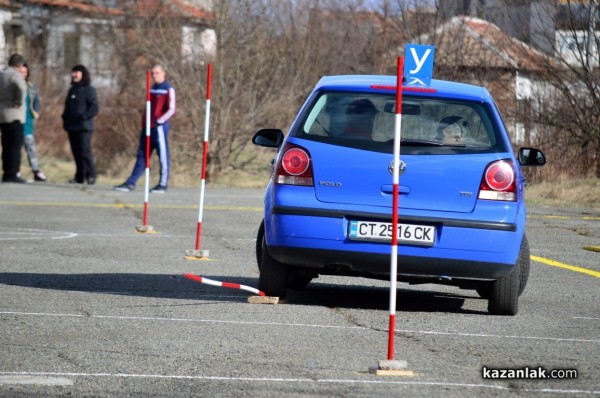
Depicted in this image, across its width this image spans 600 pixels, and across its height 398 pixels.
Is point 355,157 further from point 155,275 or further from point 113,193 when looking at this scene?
point 113,193

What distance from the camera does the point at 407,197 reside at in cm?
854

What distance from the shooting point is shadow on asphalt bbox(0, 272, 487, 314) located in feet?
30.9

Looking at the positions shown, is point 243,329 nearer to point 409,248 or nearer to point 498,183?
point 409,248

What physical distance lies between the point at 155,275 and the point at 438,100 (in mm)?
3054

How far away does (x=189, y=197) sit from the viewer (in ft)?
66.4

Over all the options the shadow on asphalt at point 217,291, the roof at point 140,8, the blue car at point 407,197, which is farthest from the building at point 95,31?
the blue car at point 407,197

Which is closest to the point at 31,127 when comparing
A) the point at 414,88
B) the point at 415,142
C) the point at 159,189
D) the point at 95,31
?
the point at 159,189

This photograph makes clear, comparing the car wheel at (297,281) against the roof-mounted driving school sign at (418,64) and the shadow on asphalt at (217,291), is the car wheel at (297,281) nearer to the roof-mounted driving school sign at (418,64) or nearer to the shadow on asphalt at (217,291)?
the shadow on asphalt at (217,291)

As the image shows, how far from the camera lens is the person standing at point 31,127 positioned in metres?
22.9

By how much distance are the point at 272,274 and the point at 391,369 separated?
2683mm

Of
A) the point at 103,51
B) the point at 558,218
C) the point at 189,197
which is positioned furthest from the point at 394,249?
the point at 103,51

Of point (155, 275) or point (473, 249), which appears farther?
point (155, 275)

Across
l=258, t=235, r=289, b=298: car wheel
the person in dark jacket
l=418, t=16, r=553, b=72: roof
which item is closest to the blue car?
l=258, t=235, r=289, b=298: car wheel

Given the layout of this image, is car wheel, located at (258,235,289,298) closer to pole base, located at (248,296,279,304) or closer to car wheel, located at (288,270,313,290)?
pole base, located at (248,296,279,304)
